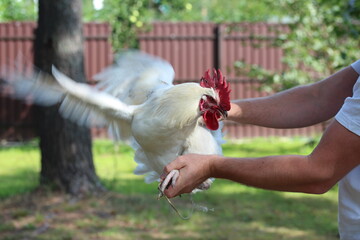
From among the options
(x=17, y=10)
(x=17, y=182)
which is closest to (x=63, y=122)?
(x=17, y=182)

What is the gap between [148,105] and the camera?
9.68ft

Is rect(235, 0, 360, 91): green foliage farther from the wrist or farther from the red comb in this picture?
the wrist

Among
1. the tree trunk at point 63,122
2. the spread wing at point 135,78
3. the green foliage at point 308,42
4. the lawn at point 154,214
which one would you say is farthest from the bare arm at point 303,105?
the tree trunk at point 63,122

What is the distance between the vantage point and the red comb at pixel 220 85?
274 centimetres

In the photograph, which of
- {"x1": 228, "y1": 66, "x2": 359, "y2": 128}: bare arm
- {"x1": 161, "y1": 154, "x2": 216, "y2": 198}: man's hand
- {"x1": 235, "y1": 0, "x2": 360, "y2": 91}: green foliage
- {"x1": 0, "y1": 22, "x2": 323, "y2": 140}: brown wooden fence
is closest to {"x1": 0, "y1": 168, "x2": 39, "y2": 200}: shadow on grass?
{"x1": 235, "y1": 0, "x2": 360, "y2": 91}: green foliage

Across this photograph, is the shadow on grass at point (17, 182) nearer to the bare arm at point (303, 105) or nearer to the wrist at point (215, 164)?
the bare arm at point (303, 105)

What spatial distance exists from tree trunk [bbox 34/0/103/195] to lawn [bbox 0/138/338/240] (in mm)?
243

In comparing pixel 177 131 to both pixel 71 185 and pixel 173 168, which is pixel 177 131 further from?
pixel 71 185

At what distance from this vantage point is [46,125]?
593cm

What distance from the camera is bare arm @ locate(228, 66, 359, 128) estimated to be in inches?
101

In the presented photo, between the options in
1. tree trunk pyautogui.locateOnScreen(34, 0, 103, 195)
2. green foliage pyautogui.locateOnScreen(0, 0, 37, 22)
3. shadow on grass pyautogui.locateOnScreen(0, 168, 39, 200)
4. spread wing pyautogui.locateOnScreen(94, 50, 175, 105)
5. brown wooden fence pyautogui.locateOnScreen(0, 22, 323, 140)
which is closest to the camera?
spread wing pyautogui.locateOnScreen(94, 50, 175, 105)

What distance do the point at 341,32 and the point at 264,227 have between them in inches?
85.4

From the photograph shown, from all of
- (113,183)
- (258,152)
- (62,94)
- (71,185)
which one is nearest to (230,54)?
(258,152)

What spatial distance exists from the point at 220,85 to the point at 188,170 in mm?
990
